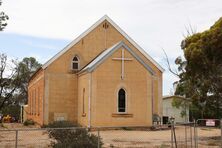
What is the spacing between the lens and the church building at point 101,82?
35.9 meters

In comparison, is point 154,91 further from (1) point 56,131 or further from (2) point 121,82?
(1) point 56,131

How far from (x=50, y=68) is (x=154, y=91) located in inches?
427

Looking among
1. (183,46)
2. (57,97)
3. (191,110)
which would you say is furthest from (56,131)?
(191,110)

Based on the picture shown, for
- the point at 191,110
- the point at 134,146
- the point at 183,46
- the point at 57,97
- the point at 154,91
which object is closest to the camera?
the point at 134,146

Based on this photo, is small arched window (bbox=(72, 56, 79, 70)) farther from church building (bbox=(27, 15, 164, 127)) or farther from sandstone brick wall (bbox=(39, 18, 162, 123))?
sandstone brick wall (bbox=(39, 18, 162, 123))

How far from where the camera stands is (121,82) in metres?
36.6

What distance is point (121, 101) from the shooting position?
36.6 metres

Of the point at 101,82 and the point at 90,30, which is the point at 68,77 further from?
the point at 101,82

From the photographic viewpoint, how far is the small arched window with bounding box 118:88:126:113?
36.5m

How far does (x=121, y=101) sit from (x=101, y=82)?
245 centimetres

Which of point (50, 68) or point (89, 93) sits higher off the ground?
point (50, 68)

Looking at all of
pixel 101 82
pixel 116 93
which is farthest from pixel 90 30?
pixel 116 93

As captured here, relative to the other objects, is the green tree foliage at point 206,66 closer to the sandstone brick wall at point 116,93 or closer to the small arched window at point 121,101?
the sandstone brick wall at point 116,93

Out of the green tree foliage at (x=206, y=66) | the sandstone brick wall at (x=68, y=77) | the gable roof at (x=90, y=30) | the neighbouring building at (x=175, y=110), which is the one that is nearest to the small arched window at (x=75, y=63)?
the sandstone brick wall at (x=68, y=77)
